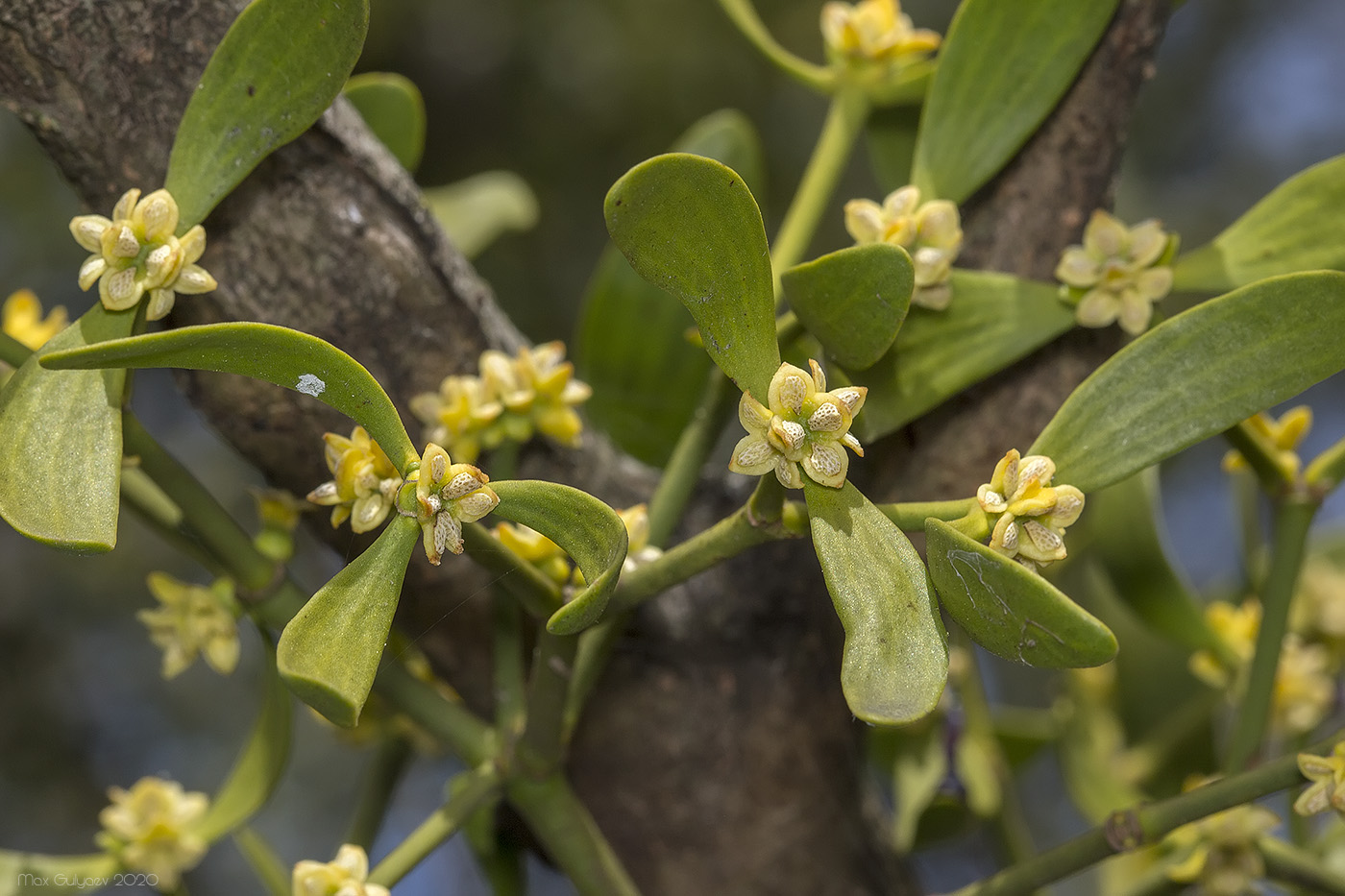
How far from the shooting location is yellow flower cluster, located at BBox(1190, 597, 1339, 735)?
0.50 meters

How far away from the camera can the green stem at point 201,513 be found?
1.03 ft

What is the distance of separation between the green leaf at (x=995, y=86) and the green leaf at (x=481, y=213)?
9.8 inches

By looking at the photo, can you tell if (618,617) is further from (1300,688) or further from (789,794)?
(1300,688)

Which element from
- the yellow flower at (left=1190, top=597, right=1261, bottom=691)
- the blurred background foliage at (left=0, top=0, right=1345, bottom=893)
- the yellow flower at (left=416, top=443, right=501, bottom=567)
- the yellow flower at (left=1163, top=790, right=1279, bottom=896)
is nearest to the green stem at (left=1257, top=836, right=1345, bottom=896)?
the yellow flower at (left=1163, top=790, right=1279, bottom=896)

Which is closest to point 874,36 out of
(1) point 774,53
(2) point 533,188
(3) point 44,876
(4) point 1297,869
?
(1) point 774,53

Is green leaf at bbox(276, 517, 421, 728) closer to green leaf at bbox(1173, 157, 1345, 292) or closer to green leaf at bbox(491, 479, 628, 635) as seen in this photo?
green leaf at bbox(491, 479, 628, 635)

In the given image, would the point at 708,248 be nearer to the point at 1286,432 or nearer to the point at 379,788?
the point at 1286,432

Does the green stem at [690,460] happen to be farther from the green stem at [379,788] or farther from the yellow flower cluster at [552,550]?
the green stem at [379,788]

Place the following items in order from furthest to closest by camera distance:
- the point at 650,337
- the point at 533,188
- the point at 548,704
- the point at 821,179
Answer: the point at 533,188 → the point at 650,337 → the point at 821,179 → the point at 548,704

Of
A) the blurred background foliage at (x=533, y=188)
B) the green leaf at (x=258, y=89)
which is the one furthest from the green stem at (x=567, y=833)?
the blurred background foliage at (x=533, y=188)

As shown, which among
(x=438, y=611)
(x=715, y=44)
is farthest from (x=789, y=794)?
(x=715, y=44)

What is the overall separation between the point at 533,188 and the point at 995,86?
2.83ft

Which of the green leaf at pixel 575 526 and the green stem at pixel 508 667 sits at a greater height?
the green leaf at pixel 575 526

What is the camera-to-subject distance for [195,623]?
0.38 metres
